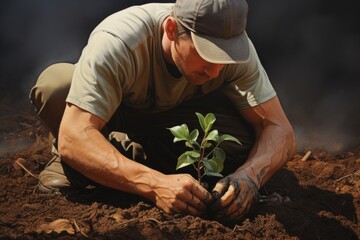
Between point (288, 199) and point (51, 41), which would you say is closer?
point (288, 199)

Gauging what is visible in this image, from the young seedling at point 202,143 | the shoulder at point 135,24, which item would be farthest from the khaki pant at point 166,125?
the young seedling at point 202,143

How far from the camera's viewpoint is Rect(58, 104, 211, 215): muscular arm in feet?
8.27

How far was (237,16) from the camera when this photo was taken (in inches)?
101

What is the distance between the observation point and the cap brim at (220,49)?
251 cm

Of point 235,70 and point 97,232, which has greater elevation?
point 235,70

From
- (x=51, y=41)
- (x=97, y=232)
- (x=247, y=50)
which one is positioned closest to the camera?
(x=97, y=232)

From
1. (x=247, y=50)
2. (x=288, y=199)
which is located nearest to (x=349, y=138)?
(x=288, y=199)

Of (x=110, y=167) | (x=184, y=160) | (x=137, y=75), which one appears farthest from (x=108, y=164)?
(x=137, y=75)

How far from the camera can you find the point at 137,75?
280 cm

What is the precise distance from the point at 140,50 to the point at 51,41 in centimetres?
245

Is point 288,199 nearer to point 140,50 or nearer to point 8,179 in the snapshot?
point 140,50

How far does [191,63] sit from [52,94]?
79cm

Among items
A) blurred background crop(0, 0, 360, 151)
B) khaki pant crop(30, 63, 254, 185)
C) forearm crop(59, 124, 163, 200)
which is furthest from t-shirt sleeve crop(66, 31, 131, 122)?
blurred background crop(0, 0, 360, 151)

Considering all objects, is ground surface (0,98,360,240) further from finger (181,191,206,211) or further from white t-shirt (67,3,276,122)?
white t-shirt (67,3,276,122)
